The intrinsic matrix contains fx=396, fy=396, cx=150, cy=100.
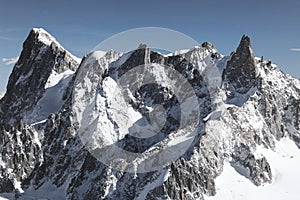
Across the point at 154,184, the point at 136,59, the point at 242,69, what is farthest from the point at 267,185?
the point at 136,59

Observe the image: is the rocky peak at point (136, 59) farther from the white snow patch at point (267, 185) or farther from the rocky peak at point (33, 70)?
the white snow patch at point (267, 185)

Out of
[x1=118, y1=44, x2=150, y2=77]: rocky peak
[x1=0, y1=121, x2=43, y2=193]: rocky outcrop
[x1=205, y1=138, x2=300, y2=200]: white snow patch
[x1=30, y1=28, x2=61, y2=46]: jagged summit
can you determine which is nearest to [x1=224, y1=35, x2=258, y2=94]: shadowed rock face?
[x1=205, y1=138, x2=300, y2=200]: white snow patch

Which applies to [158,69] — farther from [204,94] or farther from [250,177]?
[250,177]

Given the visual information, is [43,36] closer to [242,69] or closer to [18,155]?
[18,155]

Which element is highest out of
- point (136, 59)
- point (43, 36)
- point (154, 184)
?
point (43, 36)

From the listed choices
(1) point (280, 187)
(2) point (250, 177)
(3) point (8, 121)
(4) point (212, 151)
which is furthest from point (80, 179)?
(3) point (8, 121)

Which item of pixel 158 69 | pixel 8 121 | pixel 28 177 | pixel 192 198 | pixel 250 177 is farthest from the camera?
pixel 8 121

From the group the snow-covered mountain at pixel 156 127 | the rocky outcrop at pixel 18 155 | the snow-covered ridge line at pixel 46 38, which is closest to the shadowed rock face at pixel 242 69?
the snow-covered mountain at pixel 156 127
